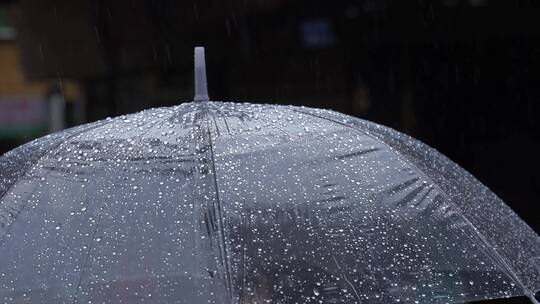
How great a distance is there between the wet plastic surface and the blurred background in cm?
436

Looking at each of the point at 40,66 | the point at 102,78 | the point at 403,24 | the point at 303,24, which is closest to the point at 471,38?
the point at 403,24

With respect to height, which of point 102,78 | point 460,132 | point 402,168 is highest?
point 402,168

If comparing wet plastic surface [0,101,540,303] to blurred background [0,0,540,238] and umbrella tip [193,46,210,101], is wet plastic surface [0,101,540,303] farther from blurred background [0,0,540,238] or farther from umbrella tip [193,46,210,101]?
blurred background [0,0,540,238]

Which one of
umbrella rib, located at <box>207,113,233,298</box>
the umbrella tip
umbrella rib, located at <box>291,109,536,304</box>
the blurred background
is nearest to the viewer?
umbrella rib, located at <box>207,113,233,298</box>

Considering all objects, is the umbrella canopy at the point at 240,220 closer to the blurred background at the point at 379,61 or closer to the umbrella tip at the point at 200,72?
the umbrella tip at the point at 200,72

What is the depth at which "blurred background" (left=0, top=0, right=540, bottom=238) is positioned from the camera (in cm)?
719

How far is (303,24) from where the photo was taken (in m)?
7.41

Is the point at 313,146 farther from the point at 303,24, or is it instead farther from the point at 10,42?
the point at 10,42

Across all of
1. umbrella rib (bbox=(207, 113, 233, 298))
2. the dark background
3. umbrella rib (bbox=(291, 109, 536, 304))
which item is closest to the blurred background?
the dark background

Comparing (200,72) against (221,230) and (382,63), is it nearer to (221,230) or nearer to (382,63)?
(221,230)

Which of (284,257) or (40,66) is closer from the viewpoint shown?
(284,257)

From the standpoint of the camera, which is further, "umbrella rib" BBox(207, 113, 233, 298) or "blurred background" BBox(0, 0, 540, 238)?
"blurred background" BBox(0, 0, 540, 238)

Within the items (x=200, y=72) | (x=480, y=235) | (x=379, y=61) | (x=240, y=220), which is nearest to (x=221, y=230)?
(x=240, y=220)

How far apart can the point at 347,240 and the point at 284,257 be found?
19 cm
